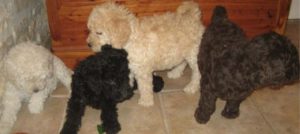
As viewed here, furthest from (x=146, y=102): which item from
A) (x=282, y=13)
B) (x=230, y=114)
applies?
(x=282, y=13)

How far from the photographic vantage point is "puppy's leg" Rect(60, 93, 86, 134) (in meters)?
2.07

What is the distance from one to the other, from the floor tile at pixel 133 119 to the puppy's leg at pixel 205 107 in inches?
10.2

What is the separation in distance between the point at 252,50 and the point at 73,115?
3.84 feet

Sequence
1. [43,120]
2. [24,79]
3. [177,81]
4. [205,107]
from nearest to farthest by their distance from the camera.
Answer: [24,79] → [205,107] → [43,120] → [177,81]

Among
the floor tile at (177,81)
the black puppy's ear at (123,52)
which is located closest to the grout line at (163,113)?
the floor tile at (177,81)

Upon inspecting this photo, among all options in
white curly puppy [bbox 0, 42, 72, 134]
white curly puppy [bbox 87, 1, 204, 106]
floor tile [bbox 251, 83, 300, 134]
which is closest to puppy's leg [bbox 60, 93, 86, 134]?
white curly puppy [bbox 0, 42, 72, 134]

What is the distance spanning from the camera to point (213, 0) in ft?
8.67

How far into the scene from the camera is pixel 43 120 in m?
2.27

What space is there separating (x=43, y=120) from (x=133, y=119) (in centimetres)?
62

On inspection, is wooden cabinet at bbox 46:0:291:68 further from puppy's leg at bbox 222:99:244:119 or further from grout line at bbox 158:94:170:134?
puppy's leg at bbox 222:99:244:119

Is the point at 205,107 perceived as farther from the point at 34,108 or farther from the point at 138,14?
the point at 34,108

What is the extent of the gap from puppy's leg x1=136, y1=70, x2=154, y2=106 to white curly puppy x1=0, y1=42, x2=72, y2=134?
0.61m

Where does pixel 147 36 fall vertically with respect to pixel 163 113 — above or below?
above

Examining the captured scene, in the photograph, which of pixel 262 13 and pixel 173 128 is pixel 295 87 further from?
pixel 173 128
